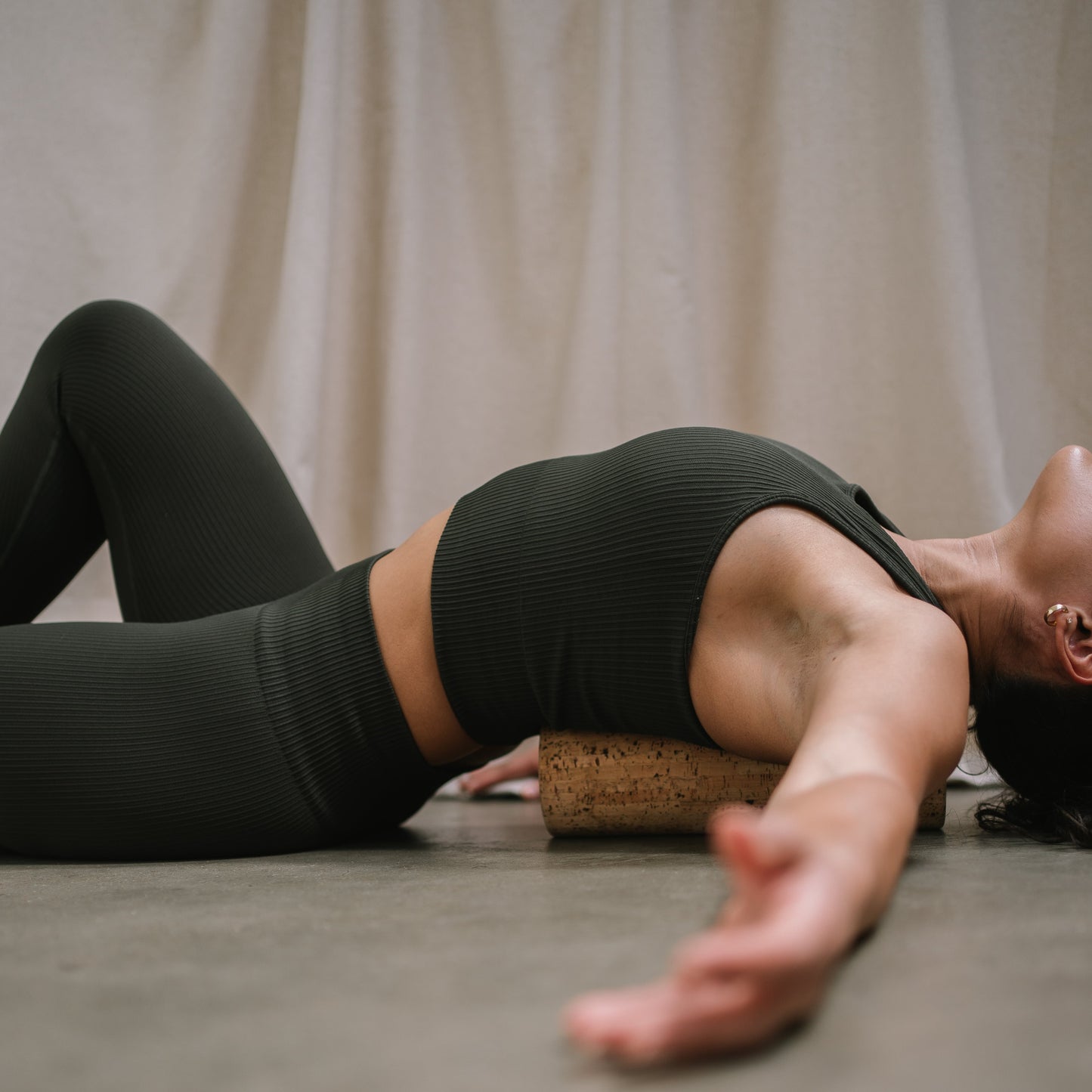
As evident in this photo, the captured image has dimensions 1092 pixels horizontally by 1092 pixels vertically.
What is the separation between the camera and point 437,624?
1.07m

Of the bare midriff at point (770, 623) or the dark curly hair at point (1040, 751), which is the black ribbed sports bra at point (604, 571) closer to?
the bare midriff at point (770, 623)

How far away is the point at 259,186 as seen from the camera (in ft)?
7.70

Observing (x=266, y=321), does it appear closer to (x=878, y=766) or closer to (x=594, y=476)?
(x=594, y=476)

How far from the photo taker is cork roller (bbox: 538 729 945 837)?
1177 millimetres

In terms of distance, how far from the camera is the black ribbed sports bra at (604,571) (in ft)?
3.15

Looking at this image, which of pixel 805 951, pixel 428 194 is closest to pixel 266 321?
pixel 428 194

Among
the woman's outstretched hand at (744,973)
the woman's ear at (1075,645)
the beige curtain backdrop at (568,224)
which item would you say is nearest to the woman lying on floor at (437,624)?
the woman's ear at (1075,645)

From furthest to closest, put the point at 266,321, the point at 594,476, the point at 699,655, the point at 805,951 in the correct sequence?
the point at 266,321
the point at 594,476
the point at 699,655
the point at 805,951

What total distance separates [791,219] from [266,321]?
1.16m

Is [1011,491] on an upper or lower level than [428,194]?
lower

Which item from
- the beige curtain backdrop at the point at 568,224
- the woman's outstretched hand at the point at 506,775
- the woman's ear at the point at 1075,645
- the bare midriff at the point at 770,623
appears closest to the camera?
the bare midriff at the point at 770,623

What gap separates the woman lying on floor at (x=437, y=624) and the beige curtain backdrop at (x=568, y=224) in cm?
83

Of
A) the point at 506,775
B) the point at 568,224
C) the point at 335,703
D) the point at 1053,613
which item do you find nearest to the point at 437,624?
the point at 335,703

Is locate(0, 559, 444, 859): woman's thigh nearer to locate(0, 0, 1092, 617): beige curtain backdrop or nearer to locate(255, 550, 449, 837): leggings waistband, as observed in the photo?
locate(255, 550, 449, 837): leggings waistband
